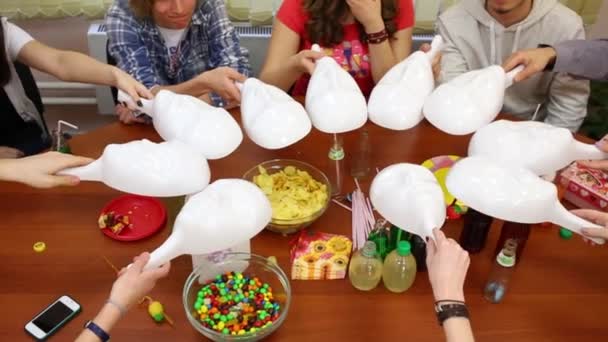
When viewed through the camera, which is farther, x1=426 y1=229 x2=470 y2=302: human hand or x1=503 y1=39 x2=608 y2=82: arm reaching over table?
x1=503 y1=39 x2=608 y2=82: arm reaching over table

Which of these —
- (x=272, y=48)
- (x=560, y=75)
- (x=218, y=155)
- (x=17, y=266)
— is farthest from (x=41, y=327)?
(x=560, y=75)

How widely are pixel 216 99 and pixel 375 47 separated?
0.51 m

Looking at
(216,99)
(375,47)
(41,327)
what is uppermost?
(375,47)

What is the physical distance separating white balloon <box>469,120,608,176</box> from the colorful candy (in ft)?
1.71

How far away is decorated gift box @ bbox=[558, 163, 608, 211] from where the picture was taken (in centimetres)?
125

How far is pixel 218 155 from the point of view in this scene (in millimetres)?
1147

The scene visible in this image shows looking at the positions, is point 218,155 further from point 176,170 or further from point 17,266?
point 17,266

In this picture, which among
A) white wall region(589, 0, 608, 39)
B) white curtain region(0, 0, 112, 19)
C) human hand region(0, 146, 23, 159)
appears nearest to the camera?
human hand region(0, 146, 23, 159)

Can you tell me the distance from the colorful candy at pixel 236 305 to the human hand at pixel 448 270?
316 millimetres

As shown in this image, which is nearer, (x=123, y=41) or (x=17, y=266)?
(x=17, y=266)

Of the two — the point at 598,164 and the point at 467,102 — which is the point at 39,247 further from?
the point at 598,164

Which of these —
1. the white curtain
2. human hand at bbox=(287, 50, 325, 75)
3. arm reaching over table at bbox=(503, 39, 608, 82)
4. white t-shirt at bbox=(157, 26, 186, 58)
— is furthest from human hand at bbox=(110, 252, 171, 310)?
the white curtain

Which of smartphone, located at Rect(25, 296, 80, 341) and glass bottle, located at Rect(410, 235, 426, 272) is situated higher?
glass bottle, located at Rect(410, 235, 426, 272)

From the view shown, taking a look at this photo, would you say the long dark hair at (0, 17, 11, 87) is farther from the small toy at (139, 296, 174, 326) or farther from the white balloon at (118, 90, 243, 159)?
the small toy at (139, 296, 174, 326)
